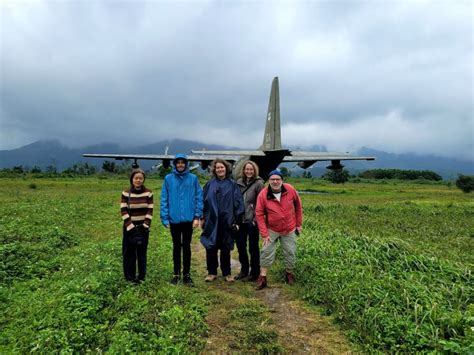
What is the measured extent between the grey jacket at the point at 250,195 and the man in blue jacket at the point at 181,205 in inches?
38.5

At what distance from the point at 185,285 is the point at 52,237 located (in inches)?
218

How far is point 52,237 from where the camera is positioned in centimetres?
994

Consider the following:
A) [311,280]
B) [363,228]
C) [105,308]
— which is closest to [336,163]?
[363,228]

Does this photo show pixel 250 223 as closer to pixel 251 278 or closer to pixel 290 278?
pixel 251 278

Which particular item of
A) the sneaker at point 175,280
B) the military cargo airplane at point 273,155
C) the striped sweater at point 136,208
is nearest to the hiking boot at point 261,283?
the sneaker at point 175,280

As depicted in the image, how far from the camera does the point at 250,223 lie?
6980mm

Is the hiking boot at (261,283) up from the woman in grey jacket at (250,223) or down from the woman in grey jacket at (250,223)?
down

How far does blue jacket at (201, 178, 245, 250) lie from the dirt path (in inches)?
35.9

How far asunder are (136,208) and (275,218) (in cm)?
258

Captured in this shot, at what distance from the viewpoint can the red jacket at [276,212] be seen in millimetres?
6625

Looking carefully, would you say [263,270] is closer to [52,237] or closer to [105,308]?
[105,308]

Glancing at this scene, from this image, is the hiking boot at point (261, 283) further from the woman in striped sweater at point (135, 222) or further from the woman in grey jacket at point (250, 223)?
the woman in striped sweater at point (135, 222)

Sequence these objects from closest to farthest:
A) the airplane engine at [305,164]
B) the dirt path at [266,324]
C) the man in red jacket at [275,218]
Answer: the dirt path at [266,324]
the man in red jacket at [275,218]
the airplane engine at [305,164]

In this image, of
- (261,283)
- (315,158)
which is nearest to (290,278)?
(261,283)
